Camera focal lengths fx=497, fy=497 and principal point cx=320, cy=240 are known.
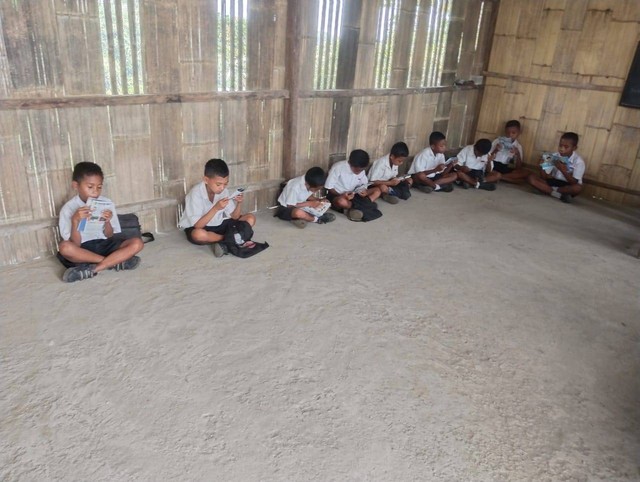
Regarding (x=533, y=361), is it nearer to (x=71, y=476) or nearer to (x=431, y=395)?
(x=431, y=395)

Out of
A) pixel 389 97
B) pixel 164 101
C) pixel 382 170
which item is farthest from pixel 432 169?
pixel 164 101

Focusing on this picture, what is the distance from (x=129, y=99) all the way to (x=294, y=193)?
66.2 inches

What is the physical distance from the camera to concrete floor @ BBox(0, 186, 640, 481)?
2.21 m

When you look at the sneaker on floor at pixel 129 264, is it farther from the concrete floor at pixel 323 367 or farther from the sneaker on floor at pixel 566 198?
the sneaker on floor at pixel 566 198

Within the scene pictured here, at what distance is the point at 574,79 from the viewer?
21.3ft

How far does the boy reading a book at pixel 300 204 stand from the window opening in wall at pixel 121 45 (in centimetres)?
163

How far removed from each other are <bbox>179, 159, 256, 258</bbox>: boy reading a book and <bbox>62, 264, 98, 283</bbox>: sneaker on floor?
0.85 meters

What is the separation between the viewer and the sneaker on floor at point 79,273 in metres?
3.47

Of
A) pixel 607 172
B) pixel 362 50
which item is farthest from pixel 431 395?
pixel 607 172

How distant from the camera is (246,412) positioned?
7.95 feet

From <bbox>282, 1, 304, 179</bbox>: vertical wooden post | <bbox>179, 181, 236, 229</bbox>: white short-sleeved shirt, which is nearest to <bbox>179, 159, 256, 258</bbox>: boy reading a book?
<bbox>179, 181, 236, 229</bbox>: white short-sleeved shirt

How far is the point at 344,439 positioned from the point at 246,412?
0.49 metres

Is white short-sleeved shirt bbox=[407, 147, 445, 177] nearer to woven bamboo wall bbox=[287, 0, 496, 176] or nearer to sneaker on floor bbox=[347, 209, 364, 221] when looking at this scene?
woven bamboo wall bbox=[287, 0, 496, 176]

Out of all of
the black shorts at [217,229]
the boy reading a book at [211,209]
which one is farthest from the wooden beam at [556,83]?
the black shorts at [217,229]
